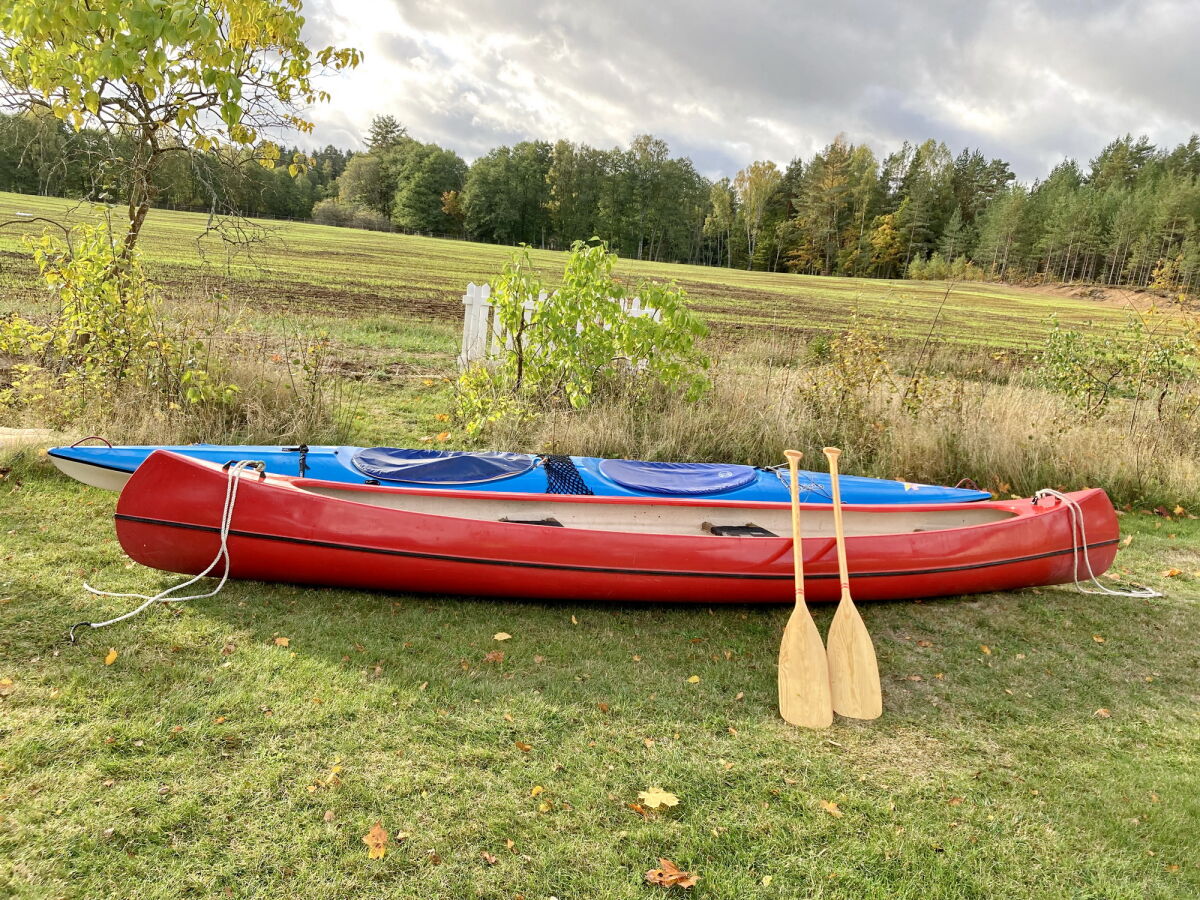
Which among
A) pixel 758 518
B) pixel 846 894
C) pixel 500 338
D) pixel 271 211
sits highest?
pixel 271 211

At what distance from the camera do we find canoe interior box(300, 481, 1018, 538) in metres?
4.24

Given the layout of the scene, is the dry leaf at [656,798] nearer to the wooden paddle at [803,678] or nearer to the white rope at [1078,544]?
the wooden paddle at [803,678]

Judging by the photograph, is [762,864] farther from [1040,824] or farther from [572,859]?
[1040,824]

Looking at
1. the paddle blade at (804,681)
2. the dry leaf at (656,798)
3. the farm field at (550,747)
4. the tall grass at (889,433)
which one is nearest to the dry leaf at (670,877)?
the farm field at (550,747)

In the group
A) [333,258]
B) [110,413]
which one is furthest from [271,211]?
[110,413]

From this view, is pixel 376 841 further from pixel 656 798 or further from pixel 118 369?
pixel 118 369

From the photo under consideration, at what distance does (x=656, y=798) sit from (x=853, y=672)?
1.23 m

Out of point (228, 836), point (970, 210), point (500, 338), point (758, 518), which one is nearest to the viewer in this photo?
point (228, 836)

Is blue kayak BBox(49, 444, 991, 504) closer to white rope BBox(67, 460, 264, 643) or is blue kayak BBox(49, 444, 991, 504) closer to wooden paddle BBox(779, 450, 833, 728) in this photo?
white rope BBox(67, 460, 264, 643)

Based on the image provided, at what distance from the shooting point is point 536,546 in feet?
11.8

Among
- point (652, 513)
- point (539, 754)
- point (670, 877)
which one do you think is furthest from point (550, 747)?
point (652, 513)

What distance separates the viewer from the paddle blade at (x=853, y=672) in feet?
A: 10.2

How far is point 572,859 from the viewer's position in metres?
2.17

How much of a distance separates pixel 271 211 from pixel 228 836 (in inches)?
2515
